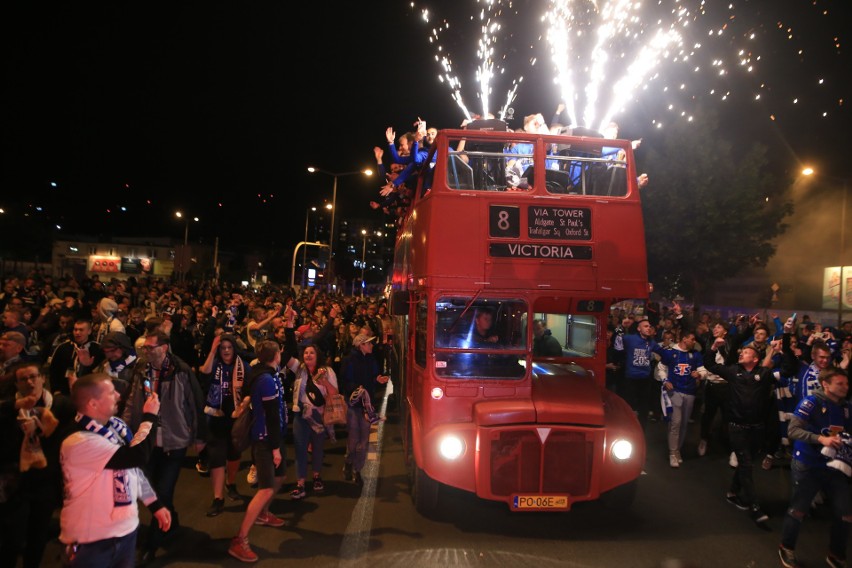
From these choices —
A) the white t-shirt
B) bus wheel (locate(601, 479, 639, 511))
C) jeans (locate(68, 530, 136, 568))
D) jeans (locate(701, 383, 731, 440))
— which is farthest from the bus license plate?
jeans (locate(701, 383, 731, 440))

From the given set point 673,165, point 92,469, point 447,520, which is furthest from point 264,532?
point 673,165

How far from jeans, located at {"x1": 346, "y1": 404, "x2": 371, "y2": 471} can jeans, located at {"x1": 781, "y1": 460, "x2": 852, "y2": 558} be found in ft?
14.6

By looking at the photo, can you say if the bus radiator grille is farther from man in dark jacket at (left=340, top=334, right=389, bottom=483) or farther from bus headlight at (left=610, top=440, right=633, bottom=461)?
man in dark jacket at (left=340, top=334, right=389, bottom=483)

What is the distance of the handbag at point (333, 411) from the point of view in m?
6.55

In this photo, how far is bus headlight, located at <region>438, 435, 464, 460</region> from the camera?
5.43 m

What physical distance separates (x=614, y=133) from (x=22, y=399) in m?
7.00

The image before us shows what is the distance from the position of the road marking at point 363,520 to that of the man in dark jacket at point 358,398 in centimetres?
26

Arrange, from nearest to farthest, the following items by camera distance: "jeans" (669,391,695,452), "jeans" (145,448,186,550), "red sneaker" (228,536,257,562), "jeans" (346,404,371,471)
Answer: "red sneaker" (228,536,257,562) → "jeans" (145,448,186,550) → "jeans" (346,404,371,471) → "jeans" (669,391,695,452)

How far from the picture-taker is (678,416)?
8.02 m

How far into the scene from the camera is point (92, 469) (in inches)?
119

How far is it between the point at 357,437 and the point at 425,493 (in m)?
1.50

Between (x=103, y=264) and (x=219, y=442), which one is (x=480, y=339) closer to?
(x=219, y=442)

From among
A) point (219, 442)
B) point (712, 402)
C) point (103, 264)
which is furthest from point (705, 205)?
point (103, 264)

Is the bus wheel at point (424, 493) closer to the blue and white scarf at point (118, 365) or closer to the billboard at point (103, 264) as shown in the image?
the blue and white scarf at point (118, 365)
